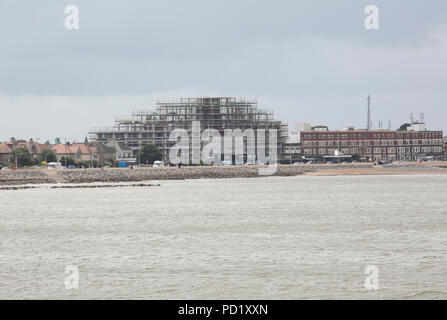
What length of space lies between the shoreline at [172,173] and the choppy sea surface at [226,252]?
72.2 m

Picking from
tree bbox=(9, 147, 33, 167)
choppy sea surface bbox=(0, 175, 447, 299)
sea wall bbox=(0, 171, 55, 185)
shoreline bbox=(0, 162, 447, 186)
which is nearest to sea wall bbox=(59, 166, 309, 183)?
shoreline bbox=(0, 162, 447, 186)

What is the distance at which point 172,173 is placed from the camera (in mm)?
167875

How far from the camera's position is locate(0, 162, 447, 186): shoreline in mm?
142000

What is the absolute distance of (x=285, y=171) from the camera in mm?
186500

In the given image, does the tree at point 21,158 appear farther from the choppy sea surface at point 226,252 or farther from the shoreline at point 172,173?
the choppy sea surface at point 226,252

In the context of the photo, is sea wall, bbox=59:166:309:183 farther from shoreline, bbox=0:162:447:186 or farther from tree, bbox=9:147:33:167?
tree, bbox=9:147:33:167

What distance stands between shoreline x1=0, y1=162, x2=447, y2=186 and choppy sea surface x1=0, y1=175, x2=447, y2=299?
2843 inches

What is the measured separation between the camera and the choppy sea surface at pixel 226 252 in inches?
1121

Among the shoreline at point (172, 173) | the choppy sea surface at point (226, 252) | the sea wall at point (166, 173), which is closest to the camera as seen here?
the choppy sea surface at point (226, 252)

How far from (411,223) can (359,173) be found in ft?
409

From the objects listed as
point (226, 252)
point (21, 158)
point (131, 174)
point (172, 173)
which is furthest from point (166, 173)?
point (226, 252)

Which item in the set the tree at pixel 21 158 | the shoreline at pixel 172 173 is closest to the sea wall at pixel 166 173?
the shoreline at pixel 172 173

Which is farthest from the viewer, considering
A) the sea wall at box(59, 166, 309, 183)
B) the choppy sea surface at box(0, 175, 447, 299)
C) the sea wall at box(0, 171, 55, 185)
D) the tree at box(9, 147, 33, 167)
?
the tree at box(9, 147, 33, 167)
